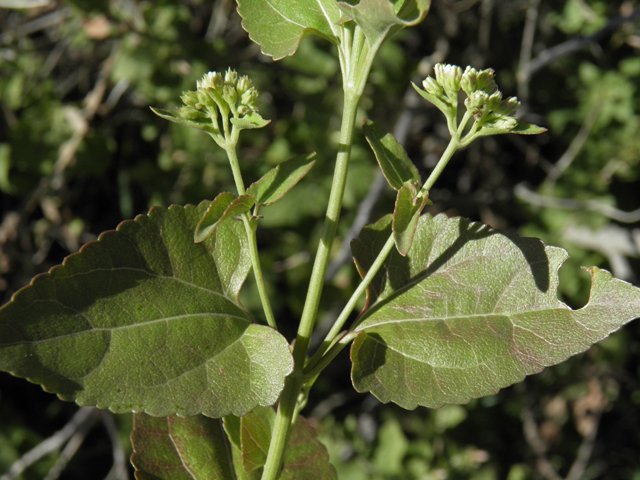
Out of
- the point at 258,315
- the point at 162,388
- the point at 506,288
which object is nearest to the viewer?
the point at 162,388

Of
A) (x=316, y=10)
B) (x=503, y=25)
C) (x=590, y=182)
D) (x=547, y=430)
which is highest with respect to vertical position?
(x=316, y=10)

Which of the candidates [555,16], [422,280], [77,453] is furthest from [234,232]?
[555,16]

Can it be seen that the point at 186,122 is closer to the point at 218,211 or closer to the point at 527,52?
the point at 218,211

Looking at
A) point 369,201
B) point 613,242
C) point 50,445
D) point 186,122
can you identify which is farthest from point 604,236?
point 50,445

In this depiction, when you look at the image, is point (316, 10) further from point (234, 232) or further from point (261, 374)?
point (261, 374)

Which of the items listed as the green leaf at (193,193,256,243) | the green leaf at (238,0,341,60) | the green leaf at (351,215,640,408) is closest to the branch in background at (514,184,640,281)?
the green leaf at (351,215,640,408)

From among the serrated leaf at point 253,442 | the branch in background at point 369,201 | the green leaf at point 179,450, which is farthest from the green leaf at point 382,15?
the branch in background at point 369,201
